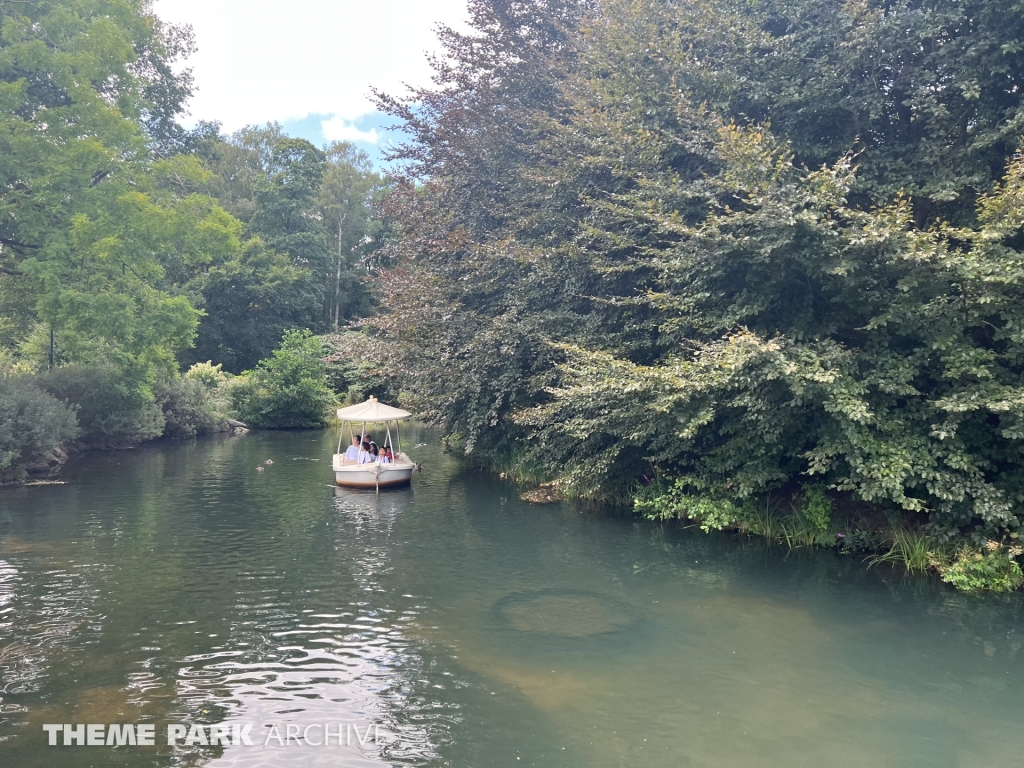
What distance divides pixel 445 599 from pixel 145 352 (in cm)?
1872

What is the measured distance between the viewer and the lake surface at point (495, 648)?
623cm

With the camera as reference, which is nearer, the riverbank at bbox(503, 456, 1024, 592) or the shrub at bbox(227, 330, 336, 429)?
the riverbank at bbox(503, 456, 1024, 592)

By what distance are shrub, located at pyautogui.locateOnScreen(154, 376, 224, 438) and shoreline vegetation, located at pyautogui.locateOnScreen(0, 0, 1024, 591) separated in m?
4.00

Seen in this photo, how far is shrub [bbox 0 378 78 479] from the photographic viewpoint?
59.4 feet

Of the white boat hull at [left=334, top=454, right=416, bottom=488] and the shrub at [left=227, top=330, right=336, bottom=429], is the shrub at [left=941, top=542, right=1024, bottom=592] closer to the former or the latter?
the white boat hull at [left=334, top=454, right=416, bottom=488]

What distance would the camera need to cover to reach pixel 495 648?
27.1ft

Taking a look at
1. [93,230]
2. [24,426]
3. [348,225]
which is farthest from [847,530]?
[348,225]

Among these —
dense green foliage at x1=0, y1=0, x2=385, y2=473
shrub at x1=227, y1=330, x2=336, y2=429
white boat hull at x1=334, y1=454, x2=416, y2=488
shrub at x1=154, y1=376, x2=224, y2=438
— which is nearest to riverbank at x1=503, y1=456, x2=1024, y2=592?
white boat hull at x1=334, y1=454, x2=416, y2=488

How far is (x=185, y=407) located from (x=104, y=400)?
543 centimetres

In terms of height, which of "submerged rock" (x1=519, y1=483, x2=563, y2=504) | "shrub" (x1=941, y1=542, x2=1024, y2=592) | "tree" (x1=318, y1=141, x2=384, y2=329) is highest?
"tree" (x1=318, y1=141, x2=384, y2=329)

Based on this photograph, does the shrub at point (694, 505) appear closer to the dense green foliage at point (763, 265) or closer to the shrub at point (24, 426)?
the dense green foliage at point (763, 265)

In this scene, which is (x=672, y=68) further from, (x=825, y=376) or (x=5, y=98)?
(x=5, y=98)

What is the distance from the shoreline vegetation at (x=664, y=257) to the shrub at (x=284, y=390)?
10.6 m

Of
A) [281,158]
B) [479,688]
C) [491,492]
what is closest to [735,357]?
[479,688]
